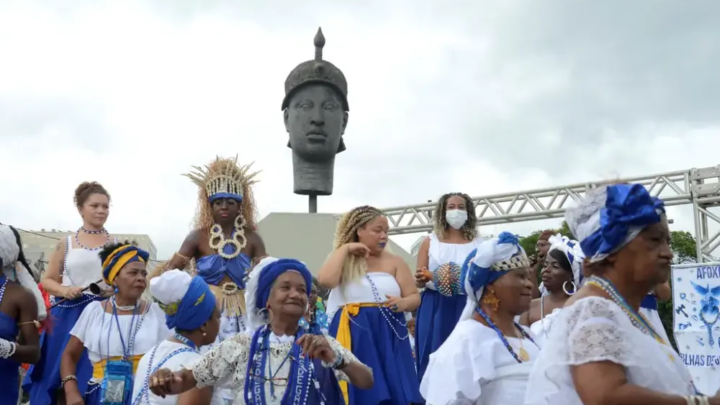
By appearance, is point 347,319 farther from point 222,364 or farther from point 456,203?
point 222,364

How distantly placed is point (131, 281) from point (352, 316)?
1.80 meters

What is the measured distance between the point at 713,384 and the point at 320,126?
388 inches

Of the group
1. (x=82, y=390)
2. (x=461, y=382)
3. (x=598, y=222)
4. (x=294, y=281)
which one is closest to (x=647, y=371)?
(x=598, y=222)

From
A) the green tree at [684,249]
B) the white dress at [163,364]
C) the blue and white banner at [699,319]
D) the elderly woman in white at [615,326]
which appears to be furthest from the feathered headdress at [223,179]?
the green tree at [684,249]

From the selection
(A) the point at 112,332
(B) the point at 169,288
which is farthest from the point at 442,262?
(B) the point at 169,288

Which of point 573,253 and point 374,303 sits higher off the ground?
point 573,253

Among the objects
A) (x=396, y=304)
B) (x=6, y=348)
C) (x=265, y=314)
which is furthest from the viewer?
(x=396, y=304)

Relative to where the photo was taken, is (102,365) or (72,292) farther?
(72,292)

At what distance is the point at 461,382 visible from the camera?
147 inches

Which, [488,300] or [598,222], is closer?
[598,222]

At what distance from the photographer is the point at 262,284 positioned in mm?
3988

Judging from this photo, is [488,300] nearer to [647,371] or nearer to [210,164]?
[647,371]

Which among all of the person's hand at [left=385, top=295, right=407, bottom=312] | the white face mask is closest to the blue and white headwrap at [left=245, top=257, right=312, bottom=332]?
the person's hand at [left=385, top=295, right=407, bottom=312]

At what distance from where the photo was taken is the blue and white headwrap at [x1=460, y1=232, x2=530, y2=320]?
404 cm
